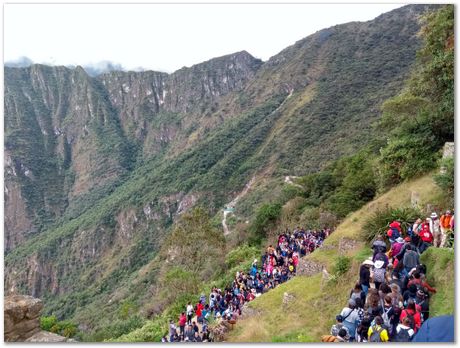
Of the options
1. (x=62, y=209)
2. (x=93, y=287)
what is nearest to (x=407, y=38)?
(x=93, y=287)

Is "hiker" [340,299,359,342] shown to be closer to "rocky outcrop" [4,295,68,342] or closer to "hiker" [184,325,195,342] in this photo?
"hiker" [184,325,195,342]

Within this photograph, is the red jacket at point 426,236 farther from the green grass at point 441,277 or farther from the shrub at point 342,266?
the shrub at point 342,266

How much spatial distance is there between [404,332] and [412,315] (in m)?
0.40

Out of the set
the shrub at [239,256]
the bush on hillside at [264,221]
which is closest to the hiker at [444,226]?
the shrub at [239,256]

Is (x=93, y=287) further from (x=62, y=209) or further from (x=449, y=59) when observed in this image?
(x=62, y=209)

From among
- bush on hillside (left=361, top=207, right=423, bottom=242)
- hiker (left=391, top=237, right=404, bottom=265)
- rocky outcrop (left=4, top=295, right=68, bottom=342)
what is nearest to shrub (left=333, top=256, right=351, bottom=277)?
bush on hillside (left=361, top=207, right=423, bottom=242)

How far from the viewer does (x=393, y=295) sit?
24.6 feet

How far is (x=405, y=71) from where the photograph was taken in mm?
90562

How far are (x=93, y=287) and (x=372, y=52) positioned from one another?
88499mm

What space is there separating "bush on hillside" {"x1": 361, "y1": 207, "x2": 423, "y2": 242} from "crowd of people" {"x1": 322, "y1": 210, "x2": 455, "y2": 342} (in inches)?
74.4

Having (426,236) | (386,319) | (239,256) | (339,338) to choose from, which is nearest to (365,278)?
(386,319)

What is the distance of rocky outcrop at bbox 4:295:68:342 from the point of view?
7793mm

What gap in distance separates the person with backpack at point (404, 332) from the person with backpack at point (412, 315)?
7cm

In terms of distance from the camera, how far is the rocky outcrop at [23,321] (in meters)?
7.79
